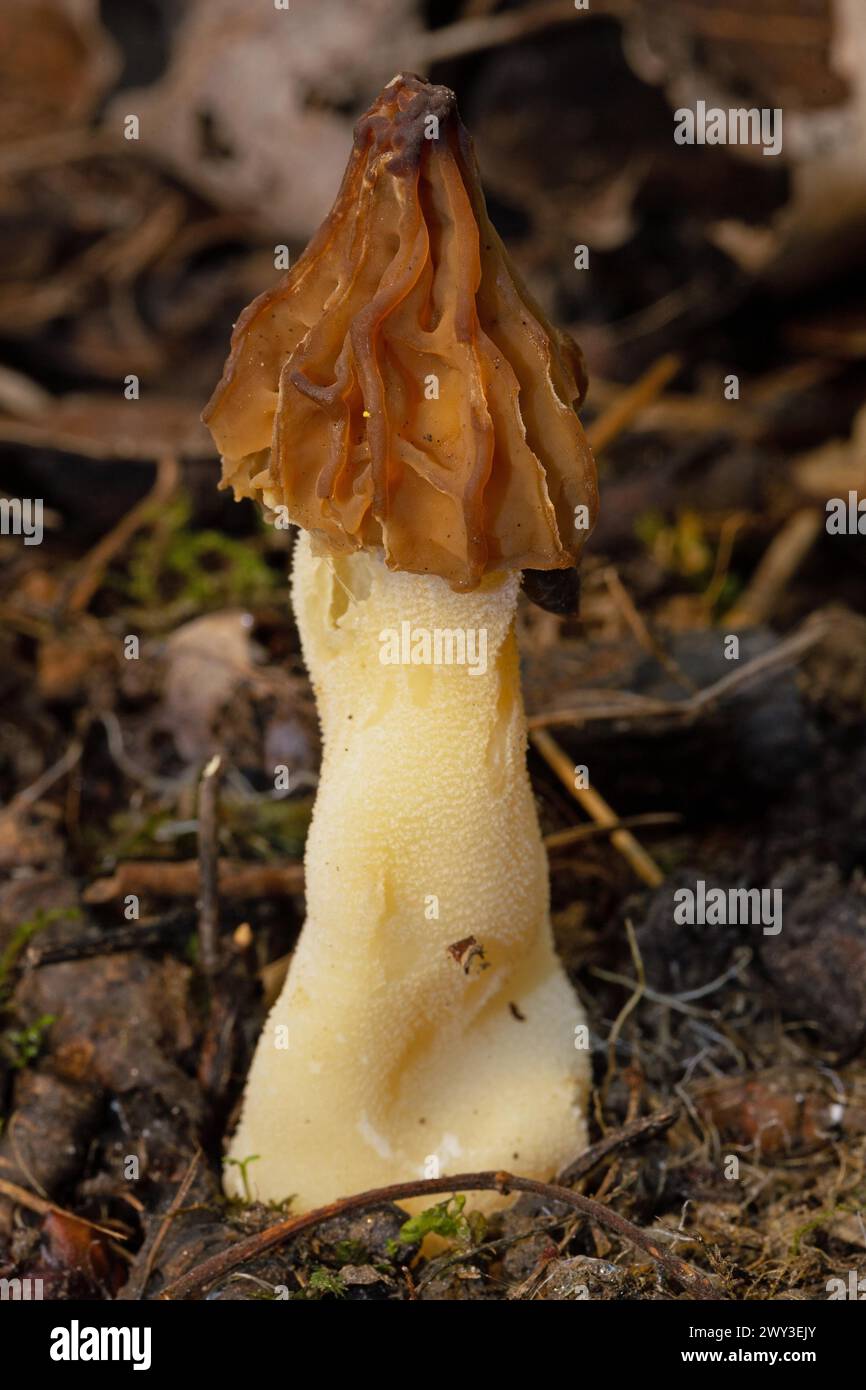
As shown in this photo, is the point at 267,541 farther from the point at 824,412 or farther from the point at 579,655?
the point at 824,412

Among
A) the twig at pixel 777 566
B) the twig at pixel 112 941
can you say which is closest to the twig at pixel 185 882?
the twig at pixel 112 941

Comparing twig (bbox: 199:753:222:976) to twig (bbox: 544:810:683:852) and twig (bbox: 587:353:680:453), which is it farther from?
twig (bbox: 587:353:680:453)

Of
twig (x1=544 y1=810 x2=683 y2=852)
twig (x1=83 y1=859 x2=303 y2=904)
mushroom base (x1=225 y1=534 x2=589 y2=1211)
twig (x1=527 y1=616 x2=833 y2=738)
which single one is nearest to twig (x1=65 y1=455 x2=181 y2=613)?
twig (x1=83 y1=859 x2=303 y2=904)

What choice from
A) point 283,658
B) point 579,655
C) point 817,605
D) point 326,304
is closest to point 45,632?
point 283,658

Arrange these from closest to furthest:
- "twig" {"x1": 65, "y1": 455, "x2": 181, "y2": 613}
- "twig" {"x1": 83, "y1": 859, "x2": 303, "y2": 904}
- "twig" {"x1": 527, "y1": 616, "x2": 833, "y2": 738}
Result: 1. "twig" {"x1": 83, "y1": 859, "x2": 303, "y2": 904}
2. "twig" {"x1": 527, "y1": 616, "x2": 833, "y2": 738}
3. "twig" {"x1": 65, "y1": 455, "x2": 181, "y2": 613}

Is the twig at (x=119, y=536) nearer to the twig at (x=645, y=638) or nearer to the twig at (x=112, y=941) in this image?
the twig at (x=112, y=941)
